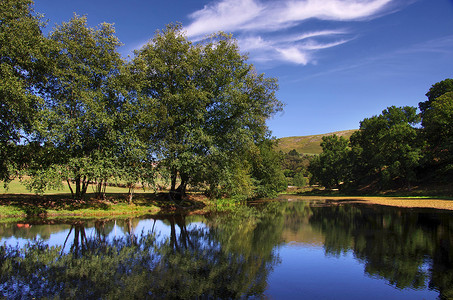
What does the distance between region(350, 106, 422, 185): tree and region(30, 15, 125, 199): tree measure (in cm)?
6175

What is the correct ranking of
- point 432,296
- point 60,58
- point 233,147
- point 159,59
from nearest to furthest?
Answer: point 432,296, point 60,58, point 159,59, point 233,147

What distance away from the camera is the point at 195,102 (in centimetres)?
2975

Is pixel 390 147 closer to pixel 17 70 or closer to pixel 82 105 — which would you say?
pixel 82 105

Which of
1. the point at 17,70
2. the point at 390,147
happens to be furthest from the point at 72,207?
the point at 390,147

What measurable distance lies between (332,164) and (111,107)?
261ft

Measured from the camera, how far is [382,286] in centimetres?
880

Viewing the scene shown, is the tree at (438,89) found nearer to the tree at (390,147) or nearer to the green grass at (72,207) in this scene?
the tree at (390,147)

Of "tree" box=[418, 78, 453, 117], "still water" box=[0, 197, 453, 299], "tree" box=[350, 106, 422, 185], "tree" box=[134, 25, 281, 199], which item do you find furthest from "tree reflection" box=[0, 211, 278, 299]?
"tree" box=[418, 78, 453, 117]

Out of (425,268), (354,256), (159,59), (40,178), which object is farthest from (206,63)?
(425,268)

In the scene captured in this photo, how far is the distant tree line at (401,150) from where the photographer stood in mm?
60562

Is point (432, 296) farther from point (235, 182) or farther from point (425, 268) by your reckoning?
point (235, 182)

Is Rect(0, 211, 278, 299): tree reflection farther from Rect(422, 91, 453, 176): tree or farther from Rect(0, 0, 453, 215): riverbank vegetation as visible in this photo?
Rect(422, 91, 453, 176): tree

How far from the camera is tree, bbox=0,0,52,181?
19047 millimetres

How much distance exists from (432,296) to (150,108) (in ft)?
82.3
